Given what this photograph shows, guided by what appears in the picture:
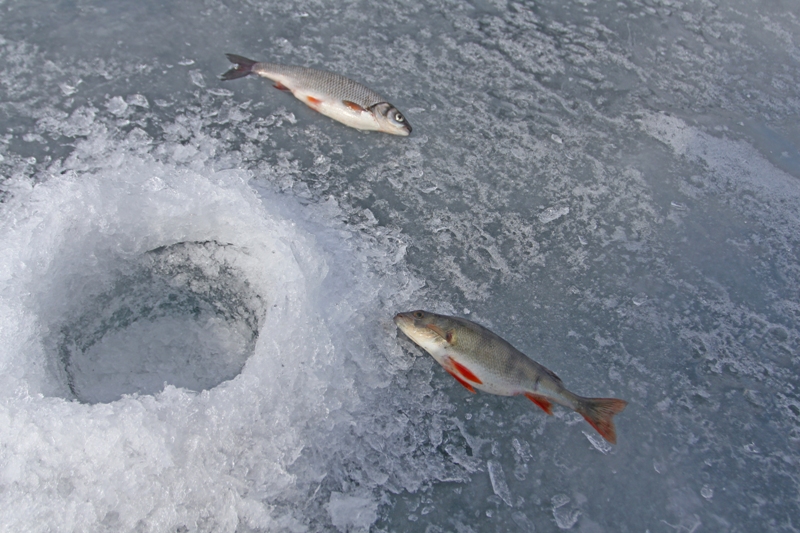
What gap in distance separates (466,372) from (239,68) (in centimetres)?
249

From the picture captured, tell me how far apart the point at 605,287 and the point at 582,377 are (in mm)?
590

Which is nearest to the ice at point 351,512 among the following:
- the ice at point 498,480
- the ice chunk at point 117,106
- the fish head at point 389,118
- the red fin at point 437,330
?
the ice at point 498,480

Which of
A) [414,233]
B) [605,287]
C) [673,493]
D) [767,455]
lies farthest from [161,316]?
[767,455]

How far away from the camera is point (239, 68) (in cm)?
392

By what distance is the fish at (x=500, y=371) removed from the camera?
8.35 ft

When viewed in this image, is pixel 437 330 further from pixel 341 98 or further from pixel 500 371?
pixel 341 98

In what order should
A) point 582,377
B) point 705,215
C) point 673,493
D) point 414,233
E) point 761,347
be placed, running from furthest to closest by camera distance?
point 705,215
point 414,233
point 761,347
point 582,377
point 673,493

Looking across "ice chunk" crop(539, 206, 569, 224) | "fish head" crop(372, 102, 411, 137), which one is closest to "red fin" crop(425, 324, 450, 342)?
"ice chunk" crop(539, 206, 569, 224)

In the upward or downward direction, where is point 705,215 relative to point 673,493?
upward

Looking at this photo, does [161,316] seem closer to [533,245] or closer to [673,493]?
[533,245]

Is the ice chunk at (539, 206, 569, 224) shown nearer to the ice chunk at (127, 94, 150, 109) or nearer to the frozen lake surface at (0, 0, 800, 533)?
the frozen lake surface at (0, 0, 800, 533)

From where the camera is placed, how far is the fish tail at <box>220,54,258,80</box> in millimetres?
3896

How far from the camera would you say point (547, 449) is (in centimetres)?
262

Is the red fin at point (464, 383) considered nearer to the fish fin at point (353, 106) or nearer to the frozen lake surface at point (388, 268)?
the frozen lake surface at point (388, 268)
